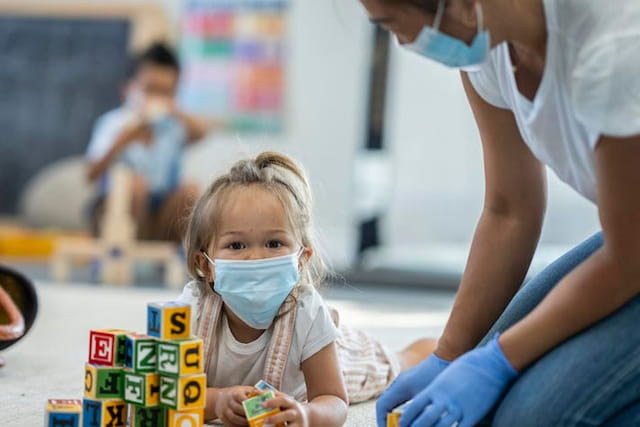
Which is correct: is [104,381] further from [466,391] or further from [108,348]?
Answer: [466,391]

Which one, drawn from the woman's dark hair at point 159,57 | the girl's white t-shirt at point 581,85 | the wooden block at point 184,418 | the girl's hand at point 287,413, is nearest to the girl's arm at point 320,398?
the girl's hand at point 287,413

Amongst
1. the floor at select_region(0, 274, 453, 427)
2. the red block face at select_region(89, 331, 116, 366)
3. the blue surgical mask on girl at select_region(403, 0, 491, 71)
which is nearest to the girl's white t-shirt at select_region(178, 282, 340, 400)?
the floor at select_region(0, 274, 453, 427)

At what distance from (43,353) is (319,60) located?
A: 2329 mm

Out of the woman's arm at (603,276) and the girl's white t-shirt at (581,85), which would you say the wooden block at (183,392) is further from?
the girl's white t-shirt at (581,85)

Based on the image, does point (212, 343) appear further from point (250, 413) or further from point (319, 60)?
point (319, 60)

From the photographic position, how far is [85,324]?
2160mm

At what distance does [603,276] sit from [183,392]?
0.45 meters

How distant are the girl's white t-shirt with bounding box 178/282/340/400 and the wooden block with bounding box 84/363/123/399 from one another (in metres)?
0.24

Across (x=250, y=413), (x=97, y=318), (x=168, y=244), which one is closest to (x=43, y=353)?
(x=97, y=318)

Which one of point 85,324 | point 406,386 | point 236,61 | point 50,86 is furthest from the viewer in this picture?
point 50,86

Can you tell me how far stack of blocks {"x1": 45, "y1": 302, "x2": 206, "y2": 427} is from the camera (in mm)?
1014

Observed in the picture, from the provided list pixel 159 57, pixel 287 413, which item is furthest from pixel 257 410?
pixel 159 57

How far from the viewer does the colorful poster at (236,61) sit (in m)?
3.97

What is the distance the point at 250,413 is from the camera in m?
1.09
